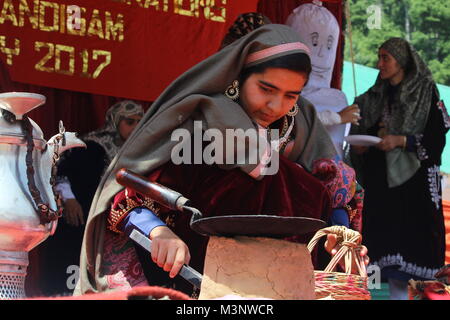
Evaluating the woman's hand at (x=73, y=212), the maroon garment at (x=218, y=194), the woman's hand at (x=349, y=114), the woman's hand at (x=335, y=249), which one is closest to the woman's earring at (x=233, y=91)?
the maroon garment at (x=218, y=194)

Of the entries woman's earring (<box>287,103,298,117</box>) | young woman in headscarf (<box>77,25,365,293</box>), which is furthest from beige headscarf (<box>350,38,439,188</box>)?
young woman in headscarf (<box>77,25,365,293</box>)

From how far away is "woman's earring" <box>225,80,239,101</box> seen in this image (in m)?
3.29

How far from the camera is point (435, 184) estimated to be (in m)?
6.02

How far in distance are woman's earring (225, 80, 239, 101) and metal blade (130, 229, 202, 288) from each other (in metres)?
0.63

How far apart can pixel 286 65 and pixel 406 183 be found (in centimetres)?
294

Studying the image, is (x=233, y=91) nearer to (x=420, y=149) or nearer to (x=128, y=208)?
(x=128, y=208)

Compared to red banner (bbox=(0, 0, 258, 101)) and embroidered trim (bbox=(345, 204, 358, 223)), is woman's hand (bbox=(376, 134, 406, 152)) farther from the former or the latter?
embroidered trim (bbox=(345, 204, 358, 223))

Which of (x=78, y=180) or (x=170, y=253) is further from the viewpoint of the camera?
(x=78, y=180)

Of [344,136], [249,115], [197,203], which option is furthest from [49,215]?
[344,136]

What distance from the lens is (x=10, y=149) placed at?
2930 millimetres

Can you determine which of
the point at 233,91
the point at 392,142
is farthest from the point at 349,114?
the point at 233,91

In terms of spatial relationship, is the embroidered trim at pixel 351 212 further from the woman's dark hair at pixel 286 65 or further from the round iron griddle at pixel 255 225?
the round iron griddle at pixel 255 225

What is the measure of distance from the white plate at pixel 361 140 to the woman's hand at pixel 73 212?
5.46 ft

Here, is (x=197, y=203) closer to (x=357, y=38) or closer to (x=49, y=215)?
(x=49, y=215)
